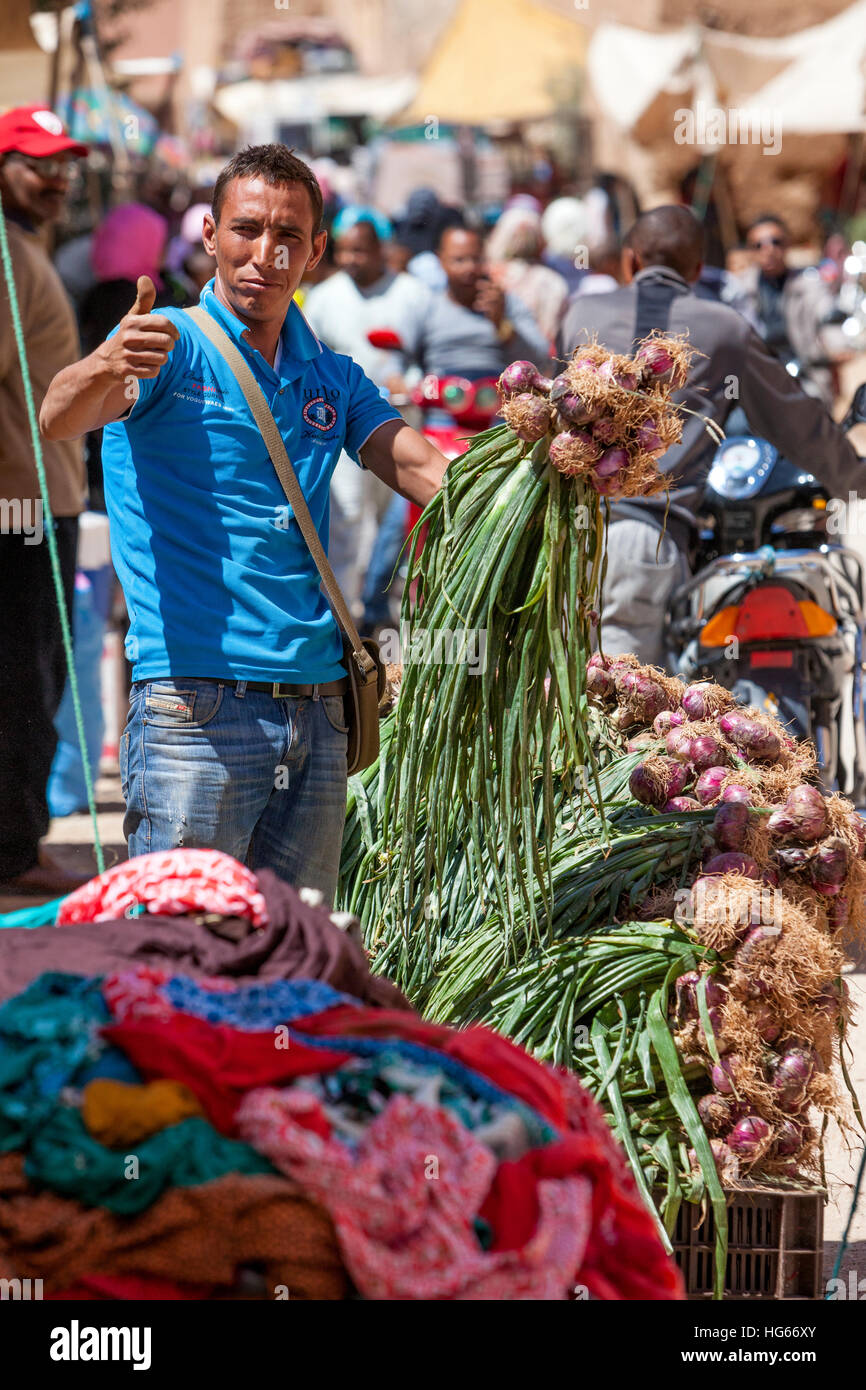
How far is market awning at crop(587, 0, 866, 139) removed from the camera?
672 inches

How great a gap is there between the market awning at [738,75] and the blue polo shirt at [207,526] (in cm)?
1496

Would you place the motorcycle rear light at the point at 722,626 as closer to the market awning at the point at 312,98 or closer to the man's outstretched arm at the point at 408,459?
the man's outstretched arm at the point at 408,459

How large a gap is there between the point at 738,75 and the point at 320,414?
1750 centimetres

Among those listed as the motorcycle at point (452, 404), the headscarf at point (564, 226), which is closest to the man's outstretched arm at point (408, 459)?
the motorcycle at point (452, 404)

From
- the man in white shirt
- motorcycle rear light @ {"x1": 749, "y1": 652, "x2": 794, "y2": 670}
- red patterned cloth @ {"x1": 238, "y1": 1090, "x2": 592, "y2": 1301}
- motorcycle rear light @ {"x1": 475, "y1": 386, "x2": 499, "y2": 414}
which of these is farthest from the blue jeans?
the man in white shirt

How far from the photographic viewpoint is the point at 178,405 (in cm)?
265

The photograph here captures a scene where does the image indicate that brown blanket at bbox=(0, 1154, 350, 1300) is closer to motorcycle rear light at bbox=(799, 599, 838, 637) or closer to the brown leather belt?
the brown leather belt

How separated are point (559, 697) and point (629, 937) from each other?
1.55 feet

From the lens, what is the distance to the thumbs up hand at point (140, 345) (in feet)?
8.00

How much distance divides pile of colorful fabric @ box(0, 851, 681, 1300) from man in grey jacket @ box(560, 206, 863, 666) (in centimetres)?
302

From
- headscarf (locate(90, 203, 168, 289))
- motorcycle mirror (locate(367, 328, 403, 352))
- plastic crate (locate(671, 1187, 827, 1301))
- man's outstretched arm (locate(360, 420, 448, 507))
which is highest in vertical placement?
headscarf (locate(90, 203, 168, 289))

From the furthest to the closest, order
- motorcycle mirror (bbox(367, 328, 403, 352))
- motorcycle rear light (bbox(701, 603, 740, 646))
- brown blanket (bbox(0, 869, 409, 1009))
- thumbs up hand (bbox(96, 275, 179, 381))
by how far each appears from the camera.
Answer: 1. motorcycle mirror (bbox(367, 328, 403, 352))
2. motorcycle rear light (bbox(701, 603, 740, 646))
3. thumbs up hand (bbox(96, 275, 179, 381))
4. brown blanket (bbox(0, 869, 409, 1009))

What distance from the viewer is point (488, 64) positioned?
73.6ft
